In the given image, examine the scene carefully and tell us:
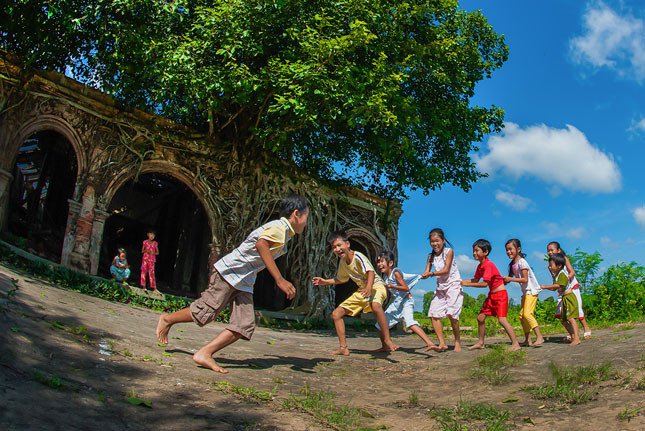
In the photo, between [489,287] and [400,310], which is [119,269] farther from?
[489,287]

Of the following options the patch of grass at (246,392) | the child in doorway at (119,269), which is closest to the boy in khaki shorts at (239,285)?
the patch of grass at (246,392)

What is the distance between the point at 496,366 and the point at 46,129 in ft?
30.3

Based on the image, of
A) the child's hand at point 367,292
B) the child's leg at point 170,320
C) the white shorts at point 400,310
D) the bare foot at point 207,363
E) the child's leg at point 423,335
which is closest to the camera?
the bare foot at point 207,363

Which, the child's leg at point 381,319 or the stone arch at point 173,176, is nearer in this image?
the child's leg at point 381,319

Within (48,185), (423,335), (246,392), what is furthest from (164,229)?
(246,392)

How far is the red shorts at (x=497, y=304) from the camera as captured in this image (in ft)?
23.6

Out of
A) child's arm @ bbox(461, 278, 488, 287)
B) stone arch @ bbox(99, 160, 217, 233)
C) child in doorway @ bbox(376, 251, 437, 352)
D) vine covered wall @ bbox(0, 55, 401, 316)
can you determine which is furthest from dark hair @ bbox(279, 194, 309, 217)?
stone arch @ bbox(99, 160, 217, 233)

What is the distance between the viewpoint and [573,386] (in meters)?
4.38

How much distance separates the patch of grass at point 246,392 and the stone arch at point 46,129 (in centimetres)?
802

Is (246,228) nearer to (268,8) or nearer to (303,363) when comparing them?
(268,8)

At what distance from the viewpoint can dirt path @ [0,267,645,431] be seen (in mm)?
3225

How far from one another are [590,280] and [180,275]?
402 inches

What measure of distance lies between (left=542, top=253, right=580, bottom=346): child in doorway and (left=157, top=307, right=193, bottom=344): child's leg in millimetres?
4875

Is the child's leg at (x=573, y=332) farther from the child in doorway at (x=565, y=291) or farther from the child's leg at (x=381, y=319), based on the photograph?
the child's leg at (x=381, y=319)
